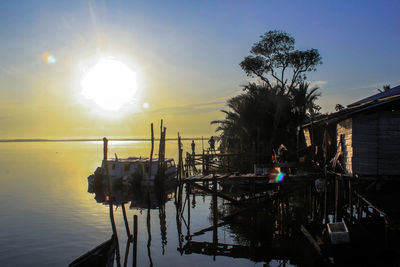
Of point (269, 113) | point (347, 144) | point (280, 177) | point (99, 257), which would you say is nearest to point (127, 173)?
point (269, 113)

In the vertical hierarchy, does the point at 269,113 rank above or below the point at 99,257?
above

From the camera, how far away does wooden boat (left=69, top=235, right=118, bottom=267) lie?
13.2 metres

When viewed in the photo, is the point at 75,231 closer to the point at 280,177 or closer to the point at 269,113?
the point at 280,177

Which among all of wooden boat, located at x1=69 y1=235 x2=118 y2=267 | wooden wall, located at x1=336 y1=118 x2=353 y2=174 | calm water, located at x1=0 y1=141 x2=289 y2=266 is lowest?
calm water, located at x1=0 y1=141 x2=289 y2=266

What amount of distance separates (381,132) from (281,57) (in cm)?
2040

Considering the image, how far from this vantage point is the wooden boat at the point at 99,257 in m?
→ 13.2

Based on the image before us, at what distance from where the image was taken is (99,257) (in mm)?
13766

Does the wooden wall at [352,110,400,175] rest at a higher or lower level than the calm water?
higher

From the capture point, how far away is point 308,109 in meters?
37.6

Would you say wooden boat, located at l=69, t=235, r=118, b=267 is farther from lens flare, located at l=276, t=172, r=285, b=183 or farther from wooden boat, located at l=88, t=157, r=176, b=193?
wooden boat, located at l=88, t=157, r=176, b=193

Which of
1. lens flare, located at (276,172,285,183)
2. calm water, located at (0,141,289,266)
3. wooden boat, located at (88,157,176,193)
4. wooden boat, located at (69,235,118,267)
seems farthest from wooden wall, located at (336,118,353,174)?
wooden boat, located at (88,157,176,193)

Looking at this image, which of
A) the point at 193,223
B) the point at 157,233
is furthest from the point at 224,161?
the point at 157,233

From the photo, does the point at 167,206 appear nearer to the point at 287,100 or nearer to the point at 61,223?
the point at 61,223

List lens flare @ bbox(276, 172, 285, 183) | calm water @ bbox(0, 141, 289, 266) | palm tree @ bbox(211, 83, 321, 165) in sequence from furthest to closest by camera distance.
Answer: palm tree @ bbox(211, 83, 321, 165) → lens flare @ bbox(276, 172, 285, 183) → calm water @ bbox(0, 141, 289, 266)
